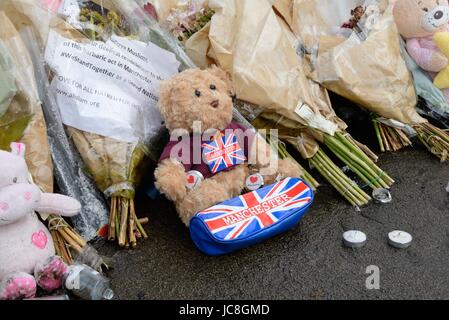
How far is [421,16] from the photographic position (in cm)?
340

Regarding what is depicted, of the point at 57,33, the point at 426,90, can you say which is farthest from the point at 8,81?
the point at 426,90

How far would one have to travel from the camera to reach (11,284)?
2324 mm

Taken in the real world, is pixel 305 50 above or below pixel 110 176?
above

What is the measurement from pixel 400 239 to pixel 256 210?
742 mm

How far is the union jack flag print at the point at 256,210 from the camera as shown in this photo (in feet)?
8.46

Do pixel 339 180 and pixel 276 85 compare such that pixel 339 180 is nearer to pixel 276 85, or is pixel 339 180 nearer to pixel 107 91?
pixel 276 85

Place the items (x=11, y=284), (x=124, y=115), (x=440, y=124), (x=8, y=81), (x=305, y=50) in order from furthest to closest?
(x=440, y=124) → (x=305, y=50) → (x=124, y=115) → (x=8, y=81) → (x=11, y=284)

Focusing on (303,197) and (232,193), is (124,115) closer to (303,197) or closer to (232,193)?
(232,193)

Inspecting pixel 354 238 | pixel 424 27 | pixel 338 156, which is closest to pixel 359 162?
pixel 338 156

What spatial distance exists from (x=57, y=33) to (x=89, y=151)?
690mm

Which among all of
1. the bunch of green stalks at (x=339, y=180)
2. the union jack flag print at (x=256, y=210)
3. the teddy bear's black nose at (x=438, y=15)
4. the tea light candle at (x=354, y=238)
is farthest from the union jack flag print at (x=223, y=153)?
the teddy bear's black nose at (x=438, y=15)

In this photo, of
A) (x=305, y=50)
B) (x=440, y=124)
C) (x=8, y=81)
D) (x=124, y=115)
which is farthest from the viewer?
(x=440, y=124)

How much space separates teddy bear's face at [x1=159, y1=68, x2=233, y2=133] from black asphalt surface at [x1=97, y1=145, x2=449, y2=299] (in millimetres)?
585

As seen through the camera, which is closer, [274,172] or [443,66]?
[274,172]
